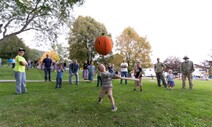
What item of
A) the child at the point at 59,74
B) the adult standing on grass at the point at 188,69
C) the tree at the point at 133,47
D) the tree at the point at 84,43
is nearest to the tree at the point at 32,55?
the tree at the point at 84,43

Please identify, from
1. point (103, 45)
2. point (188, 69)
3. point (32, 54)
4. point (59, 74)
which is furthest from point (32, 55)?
point (188, 69)

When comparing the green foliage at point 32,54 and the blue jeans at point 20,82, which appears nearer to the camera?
the blue jeans at point 20,82

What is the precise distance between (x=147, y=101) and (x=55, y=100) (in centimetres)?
402

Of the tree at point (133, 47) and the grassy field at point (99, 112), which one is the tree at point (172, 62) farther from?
the grassy field at point (99, 112)

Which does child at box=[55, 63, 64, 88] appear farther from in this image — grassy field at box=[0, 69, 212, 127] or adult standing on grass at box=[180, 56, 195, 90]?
adult standing on grass at box=[180, 56, 195, 90]

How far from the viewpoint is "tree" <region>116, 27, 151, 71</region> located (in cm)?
3931

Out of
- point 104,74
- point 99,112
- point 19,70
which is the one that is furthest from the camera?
point 19,70

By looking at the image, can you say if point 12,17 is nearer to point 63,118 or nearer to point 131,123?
point 63,118

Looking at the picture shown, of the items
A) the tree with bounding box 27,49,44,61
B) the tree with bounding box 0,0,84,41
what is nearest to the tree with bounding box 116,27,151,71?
the tree with bounding box 0,0,84,41

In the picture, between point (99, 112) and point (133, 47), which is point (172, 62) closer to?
point (133, 47)

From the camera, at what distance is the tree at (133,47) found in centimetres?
3931

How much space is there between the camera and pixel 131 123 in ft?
20.9

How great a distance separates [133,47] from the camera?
39.8m

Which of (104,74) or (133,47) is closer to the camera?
(104,74)
